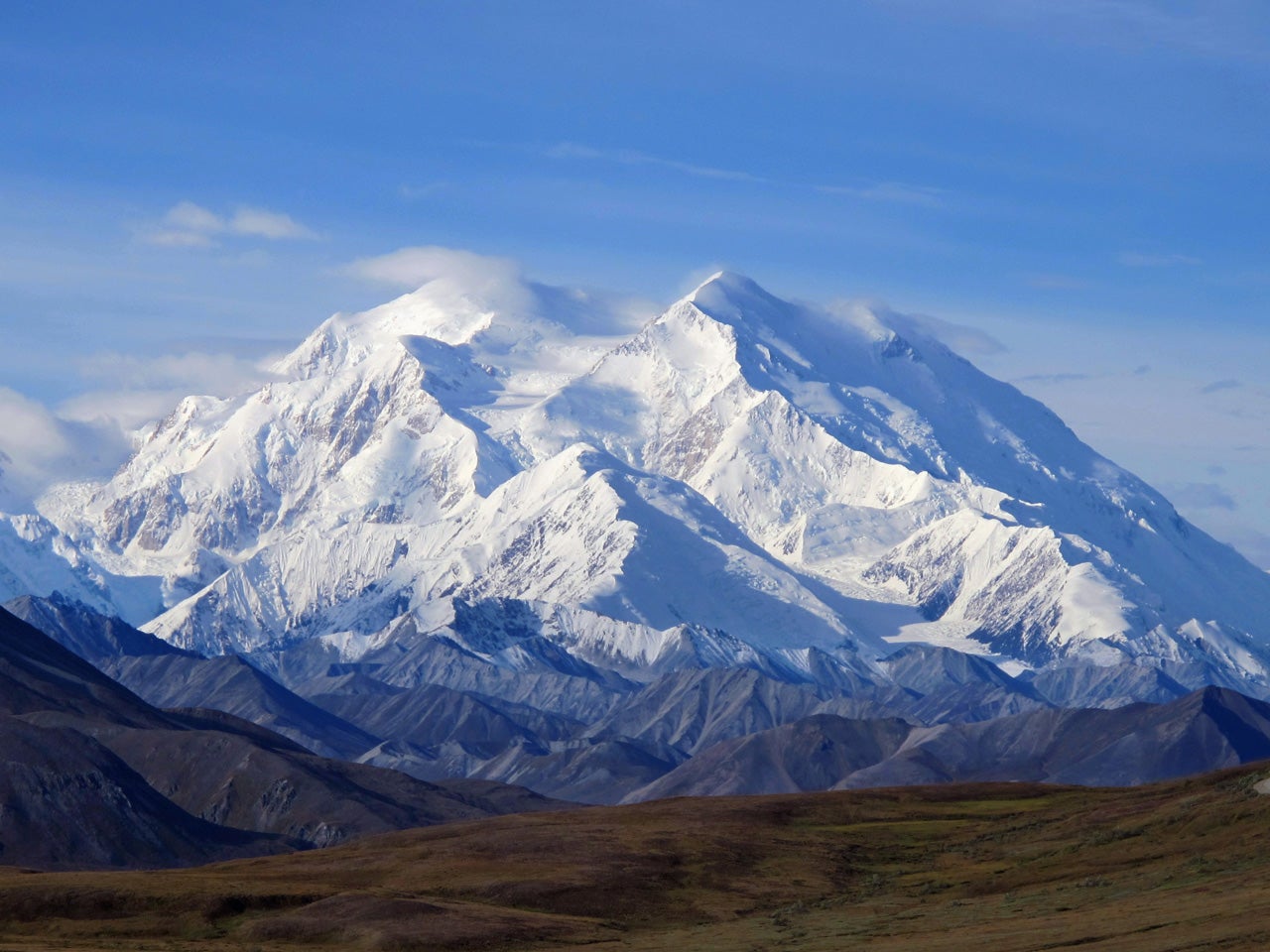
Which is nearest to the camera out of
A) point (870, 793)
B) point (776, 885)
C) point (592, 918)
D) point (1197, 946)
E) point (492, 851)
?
point (1197, 946)

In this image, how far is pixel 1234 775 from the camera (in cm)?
14638

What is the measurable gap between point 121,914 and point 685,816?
54.9 m

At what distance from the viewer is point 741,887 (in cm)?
13850

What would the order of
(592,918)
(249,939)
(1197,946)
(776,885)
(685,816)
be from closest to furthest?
(1197,946), (249,939), (592,918), (776,885), (685,816)

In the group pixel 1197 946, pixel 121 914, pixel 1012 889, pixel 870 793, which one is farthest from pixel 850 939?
pixel 870 793

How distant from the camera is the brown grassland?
349ft

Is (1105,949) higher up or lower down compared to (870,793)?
higher up

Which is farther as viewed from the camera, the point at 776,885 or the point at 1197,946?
the point at 776,885

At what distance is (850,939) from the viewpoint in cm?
10906

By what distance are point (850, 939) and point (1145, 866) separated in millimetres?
20051

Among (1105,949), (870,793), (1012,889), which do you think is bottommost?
(870,793)

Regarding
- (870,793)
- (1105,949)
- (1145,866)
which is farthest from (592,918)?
(870,793)

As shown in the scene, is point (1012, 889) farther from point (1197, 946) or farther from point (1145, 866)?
point (1197, 946)

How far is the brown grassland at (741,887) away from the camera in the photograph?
106 metres
